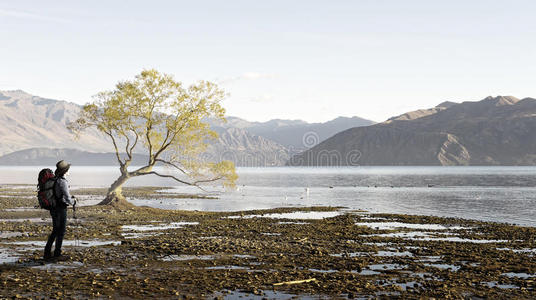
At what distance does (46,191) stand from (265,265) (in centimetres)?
893

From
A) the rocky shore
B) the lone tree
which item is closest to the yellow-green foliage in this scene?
the lone tree

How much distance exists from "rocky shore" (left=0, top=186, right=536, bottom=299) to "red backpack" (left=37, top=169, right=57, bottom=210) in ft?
7.66

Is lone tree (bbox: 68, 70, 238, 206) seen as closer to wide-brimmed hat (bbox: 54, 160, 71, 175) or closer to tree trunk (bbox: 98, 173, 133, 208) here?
tree trunk (bbox: 98, 173, 133, 208)

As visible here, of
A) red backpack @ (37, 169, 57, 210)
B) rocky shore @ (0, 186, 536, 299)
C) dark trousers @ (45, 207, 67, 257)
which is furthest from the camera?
dark trousers @ (45, 207, 67, 257)

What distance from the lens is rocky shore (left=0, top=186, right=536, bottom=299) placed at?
15.5 meters

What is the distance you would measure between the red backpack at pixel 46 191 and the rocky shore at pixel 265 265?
2.33 metres

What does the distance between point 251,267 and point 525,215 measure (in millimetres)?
50411

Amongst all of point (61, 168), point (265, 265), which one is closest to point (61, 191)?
point (61, 168)

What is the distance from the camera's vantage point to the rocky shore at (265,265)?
15.5m

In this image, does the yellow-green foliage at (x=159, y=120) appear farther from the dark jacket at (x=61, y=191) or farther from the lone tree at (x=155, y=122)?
the dark jacket at (x=61, y=191)

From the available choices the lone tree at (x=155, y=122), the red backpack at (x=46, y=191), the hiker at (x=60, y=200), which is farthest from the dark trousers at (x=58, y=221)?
the lone tree at (x=155, y=122)

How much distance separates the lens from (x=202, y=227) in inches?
1369

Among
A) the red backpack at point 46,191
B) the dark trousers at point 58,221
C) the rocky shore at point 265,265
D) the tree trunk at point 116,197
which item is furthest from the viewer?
the tree trunk at point 116,197

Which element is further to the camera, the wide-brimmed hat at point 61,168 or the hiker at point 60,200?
the wide-brimmed hat at point 61,168
